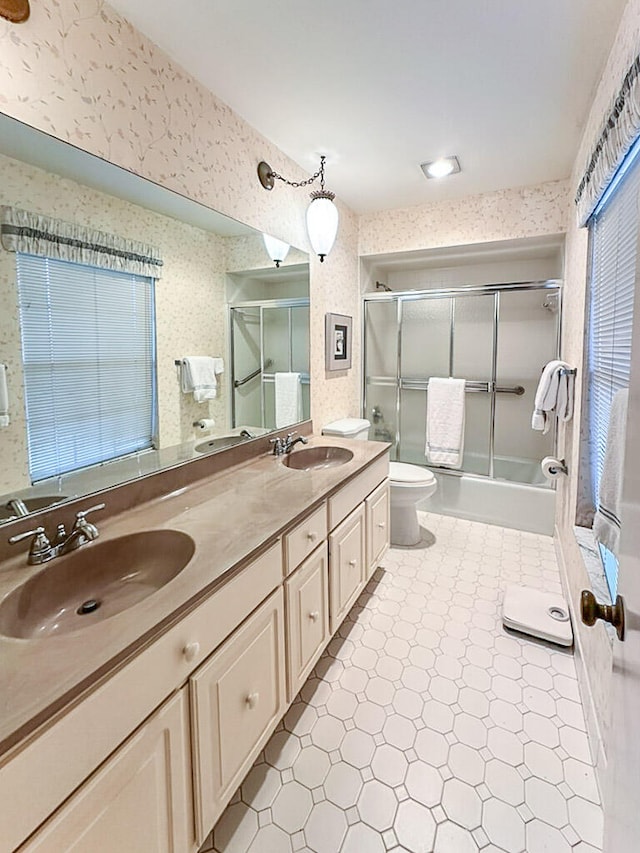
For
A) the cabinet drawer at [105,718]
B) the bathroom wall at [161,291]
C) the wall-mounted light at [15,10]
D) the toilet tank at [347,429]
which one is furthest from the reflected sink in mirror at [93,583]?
the toilet tank at [347,429]

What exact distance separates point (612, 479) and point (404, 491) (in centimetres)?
153

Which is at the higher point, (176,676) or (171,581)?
(171,581)

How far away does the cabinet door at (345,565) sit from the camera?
1792mm

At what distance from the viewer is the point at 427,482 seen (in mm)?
2846

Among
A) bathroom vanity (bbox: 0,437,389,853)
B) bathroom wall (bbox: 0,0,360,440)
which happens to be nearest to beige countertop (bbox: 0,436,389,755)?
bathroom vanity (bbox: 0,437,389,853)

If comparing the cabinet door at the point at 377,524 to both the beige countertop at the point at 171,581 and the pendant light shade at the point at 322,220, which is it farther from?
the pendant light shade at the point at 322,220

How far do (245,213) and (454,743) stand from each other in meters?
2.35

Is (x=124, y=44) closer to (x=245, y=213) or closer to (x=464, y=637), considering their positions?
(x=245, y=213)

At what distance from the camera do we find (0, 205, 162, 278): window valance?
115 centimetres

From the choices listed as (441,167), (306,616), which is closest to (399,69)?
(441,167)

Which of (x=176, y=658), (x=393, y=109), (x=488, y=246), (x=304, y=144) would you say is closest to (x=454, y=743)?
(x=176, y=658)

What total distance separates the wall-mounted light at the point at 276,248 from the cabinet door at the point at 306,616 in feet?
5.11

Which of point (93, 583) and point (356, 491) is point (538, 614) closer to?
point (356, 491)

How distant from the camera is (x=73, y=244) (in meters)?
1.31
